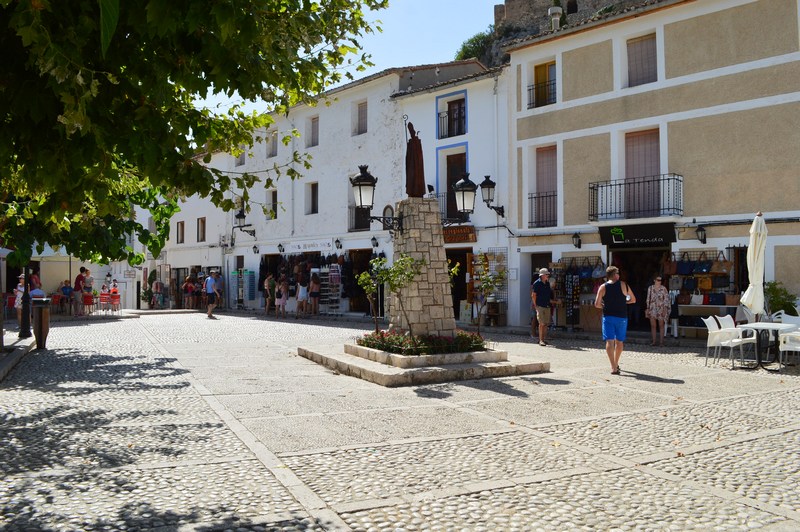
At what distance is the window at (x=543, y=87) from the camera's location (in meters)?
19.8

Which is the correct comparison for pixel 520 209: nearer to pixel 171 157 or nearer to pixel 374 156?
pixel 374 156

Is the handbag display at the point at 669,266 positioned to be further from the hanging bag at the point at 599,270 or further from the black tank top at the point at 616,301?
the black tank top at the point at 616,301

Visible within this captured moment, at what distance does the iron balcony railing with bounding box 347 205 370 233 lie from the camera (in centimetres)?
2577

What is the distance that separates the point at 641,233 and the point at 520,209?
4.01 m

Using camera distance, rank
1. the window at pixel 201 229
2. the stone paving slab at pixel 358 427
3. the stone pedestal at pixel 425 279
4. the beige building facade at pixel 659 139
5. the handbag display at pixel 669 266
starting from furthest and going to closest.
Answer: the window at pixel 201 229
the handbag display at pixel 669 266
the beige building facade at pixel 659 139
the stone pedestal at pixel 425 279
the stone paving slab at pixel 358 427

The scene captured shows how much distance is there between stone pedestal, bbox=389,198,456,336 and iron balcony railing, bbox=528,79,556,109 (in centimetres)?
960

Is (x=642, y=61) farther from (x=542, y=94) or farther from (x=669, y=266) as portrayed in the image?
(x=669, y=266)

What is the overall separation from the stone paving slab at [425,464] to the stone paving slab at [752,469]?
2.24 ft

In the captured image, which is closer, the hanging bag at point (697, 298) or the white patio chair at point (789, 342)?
the white patio chair at point (789, 342)

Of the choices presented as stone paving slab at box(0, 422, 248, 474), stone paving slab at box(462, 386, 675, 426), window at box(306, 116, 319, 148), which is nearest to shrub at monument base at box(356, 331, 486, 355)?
stone paving slab at box(462, 386, 675, 426)

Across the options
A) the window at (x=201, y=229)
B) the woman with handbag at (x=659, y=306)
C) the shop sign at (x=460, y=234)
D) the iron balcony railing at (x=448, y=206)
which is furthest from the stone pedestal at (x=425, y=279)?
the window at (x=201, y=229)

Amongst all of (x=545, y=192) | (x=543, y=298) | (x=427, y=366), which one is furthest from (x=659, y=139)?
(x=427, y=366)

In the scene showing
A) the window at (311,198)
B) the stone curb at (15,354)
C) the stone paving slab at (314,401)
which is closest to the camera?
the stone paving slab at (314,401)

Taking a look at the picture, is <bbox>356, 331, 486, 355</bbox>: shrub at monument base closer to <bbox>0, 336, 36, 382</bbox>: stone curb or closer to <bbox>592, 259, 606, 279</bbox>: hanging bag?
<bbox>0, 336, 36, 382</bbox>: stone curb
